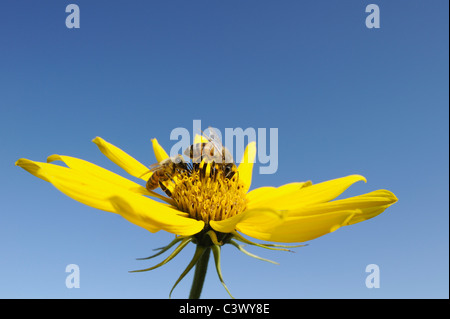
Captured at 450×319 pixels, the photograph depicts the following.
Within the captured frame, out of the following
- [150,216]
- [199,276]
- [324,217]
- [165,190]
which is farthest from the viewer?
[165,190]

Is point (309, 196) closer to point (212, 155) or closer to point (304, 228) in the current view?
point (304, 228)

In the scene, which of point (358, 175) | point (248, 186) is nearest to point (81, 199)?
point (248, 186)

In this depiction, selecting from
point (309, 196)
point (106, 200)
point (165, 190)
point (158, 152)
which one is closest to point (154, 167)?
point (165, 190)

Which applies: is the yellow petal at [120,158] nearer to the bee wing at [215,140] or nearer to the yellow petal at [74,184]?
the bee wing at [215,140]

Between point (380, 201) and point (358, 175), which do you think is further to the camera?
point (358, 175)

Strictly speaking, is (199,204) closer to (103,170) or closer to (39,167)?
(103,170)

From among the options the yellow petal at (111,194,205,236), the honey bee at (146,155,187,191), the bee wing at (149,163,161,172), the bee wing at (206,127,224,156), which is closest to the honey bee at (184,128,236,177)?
the bee wing at (206,127,224,156)

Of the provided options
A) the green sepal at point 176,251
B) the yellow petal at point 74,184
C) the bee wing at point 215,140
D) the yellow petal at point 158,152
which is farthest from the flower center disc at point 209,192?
the yellow petal at point 158,152
